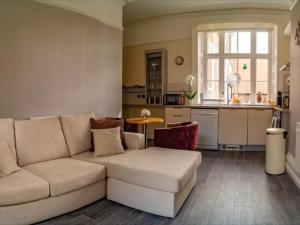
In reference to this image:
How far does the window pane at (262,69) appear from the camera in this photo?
6208mm

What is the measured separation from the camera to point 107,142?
3463 mm

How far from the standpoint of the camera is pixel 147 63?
6730 millimetres

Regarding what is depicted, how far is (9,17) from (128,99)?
3998 mm

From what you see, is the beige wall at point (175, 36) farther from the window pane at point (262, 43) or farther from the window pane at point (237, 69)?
the window pane at point (237, 69)

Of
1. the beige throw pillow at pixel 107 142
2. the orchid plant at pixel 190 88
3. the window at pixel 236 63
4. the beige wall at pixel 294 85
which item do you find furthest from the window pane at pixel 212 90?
the beige throw pillow at pixel 107 142

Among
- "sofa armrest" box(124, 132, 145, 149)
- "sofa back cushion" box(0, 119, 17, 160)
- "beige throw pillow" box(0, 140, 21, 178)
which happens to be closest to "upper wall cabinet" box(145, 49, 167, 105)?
"sofa armrest" box(124, 132, 145, 149)

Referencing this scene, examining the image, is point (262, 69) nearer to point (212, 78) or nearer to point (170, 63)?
point (212, 78)

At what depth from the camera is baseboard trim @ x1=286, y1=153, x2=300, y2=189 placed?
3.61 meters

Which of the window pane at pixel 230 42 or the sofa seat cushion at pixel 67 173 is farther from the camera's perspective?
the window pane at pixel 230 42

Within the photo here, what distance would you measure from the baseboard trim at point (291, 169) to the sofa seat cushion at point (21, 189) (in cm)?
307

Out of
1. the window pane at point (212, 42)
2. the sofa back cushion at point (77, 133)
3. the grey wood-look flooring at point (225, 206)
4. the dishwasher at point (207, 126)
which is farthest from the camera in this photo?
the window pane at point (212, 42)

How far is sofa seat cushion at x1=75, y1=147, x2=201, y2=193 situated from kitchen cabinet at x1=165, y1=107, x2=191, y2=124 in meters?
2.46

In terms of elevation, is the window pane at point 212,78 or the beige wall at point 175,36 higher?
the beige wall at point 175,36

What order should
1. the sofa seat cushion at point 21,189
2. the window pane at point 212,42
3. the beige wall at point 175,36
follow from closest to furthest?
the sofa seat cushion at point 21,189 < the beige wall at point 175,36 < the window pane at point 212,42
